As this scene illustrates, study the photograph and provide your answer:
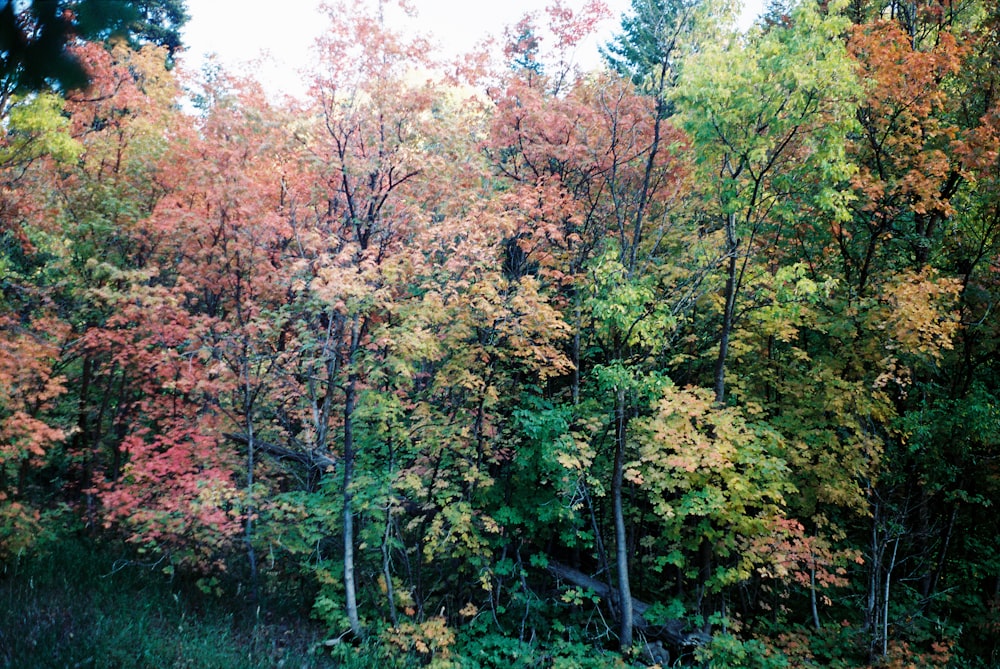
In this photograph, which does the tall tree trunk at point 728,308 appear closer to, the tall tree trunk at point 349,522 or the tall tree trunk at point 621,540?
the tall tree trunk at point 621,540

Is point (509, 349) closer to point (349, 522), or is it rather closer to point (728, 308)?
point (728, 308)

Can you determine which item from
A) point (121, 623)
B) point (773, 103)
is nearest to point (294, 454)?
point (121, 623)

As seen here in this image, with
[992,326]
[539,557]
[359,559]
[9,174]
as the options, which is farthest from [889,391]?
[9,174]

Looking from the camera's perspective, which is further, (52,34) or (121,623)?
(121,623)

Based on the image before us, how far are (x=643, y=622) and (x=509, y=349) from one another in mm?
5574

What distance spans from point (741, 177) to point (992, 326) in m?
5.08

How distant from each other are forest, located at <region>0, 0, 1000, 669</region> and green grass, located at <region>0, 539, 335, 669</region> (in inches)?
2.8

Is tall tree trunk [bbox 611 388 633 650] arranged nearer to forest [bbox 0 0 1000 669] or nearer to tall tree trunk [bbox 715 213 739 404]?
forest [bbox 0 0 1000 669]

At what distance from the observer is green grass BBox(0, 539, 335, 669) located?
6.54 m

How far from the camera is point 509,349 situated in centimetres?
1064

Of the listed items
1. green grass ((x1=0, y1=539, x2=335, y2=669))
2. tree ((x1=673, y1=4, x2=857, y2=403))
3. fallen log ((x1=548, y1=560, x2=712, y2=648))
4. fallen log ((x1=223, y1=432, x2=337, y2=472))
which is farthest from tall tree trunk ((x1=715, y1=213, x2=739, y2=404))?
green grass ((x1=0, y1=539, x2=335, y2=669))

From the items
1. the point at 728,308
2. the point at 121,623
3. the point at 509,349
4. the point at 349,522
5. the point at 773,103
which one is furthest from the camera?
the point at 509,349

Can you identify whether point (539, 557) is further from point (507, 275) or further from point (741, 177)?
point (741, 177)

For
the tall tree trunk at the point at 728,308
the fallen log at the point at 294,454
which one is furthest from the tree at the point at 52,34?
the tall tree trunk at the point at 728,308
